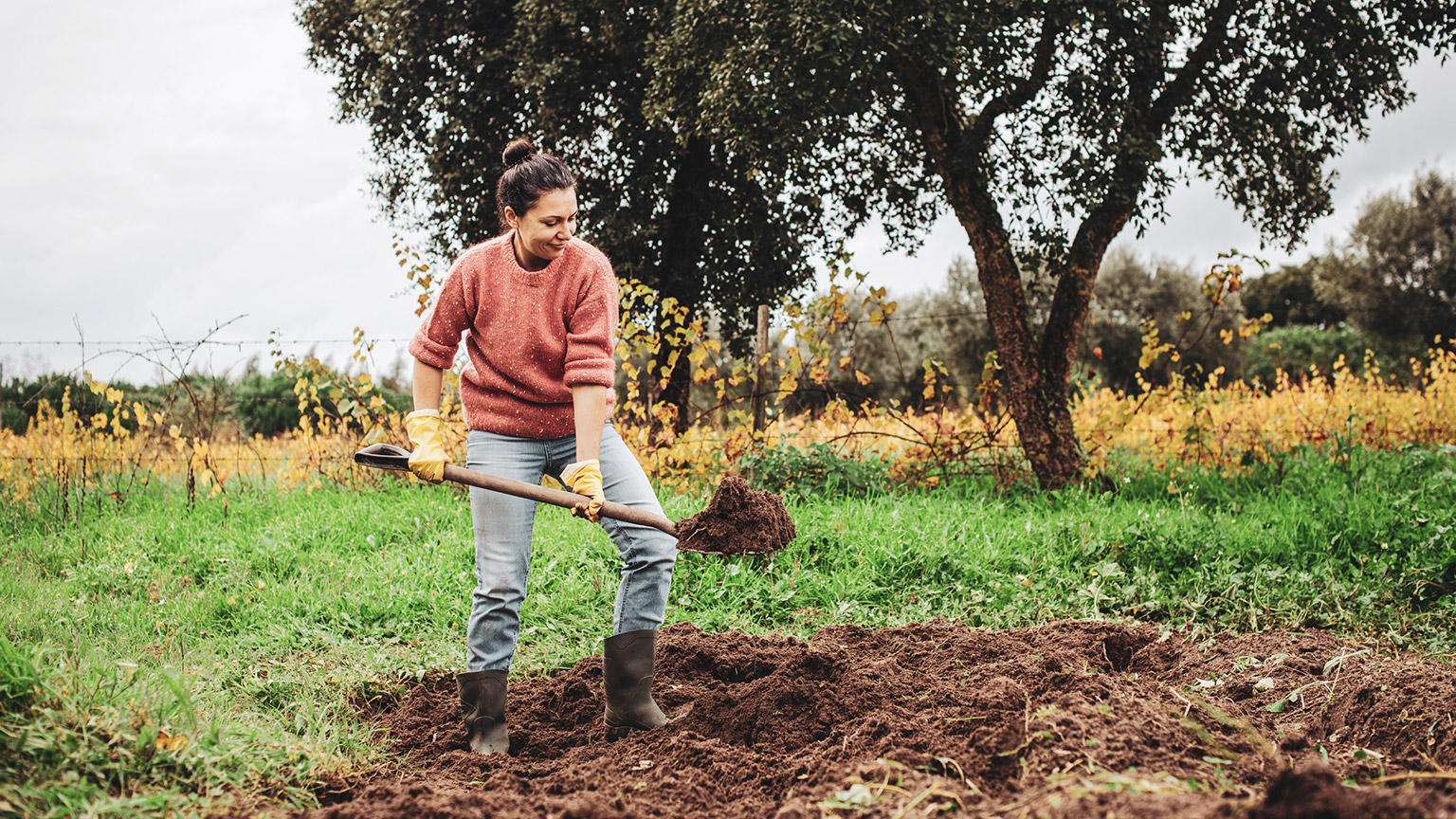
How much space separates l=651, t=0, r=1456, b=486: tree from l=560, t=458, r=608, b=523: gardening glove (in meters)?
4.17

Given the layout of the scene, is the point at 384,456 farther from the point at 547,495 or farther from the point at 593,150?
the point at 593,150

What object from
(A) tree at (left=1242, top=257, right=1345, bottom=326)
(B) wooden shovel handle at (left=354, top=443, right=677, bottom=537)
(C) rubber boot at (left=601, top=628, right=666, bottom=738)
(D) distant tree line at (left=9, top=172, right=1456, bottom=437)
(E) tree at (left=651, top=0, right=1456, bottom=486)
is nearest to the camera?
(B) wooden shovel handle at (left=354, top=443, right=677, bottom=537)

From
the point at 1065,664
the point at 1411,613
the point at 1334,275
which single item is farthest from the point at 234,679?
the point at 1334,275

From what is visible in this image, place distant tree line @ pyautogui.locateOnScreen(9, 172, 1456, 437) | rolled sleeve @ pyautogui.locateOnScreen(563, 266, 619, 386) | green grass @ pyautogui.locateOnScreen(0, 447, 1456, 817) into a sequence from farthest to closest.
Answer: distant tree line @ pyautogui.locateOnScreen(9, 172, 1456, 437) < green grass @ pyautogui.locateOnScreen(0, 447, 1456, 817) < rolled sleeve @ pyautogui.locateOnScreen(563, 266, 619, 386)

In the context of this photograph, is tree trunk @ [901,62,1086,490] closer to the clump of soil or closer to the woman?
the clump of soil

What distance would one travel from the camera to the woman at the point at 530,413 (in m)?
2.88

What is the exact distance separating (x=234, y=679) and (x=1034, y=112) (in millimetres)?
6297

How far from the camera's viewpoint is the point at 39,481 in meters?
7.02

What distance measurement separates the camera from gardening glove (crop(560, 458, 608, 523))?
9.24ft

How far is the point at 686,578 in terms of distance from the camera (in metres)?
4.82

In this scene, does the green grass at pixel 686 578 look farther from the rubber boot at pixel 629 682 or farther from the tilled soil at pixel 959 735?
the rubber boot at pixel 629 682

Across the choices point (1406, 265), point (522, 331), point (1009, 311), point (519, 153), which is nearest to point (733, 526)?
point (522, 331)

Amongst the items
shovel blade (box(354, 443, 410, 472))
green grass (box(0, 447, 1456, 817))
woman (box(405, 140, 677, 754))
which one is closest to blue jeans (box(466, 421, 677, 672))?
woman (box(405, 140, 677, 754))

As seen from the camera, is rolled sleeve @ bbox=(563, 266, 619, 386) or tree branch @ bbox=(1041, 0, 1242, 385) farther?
tree branch @ bbox=(1041, 0, 1242, 385)
